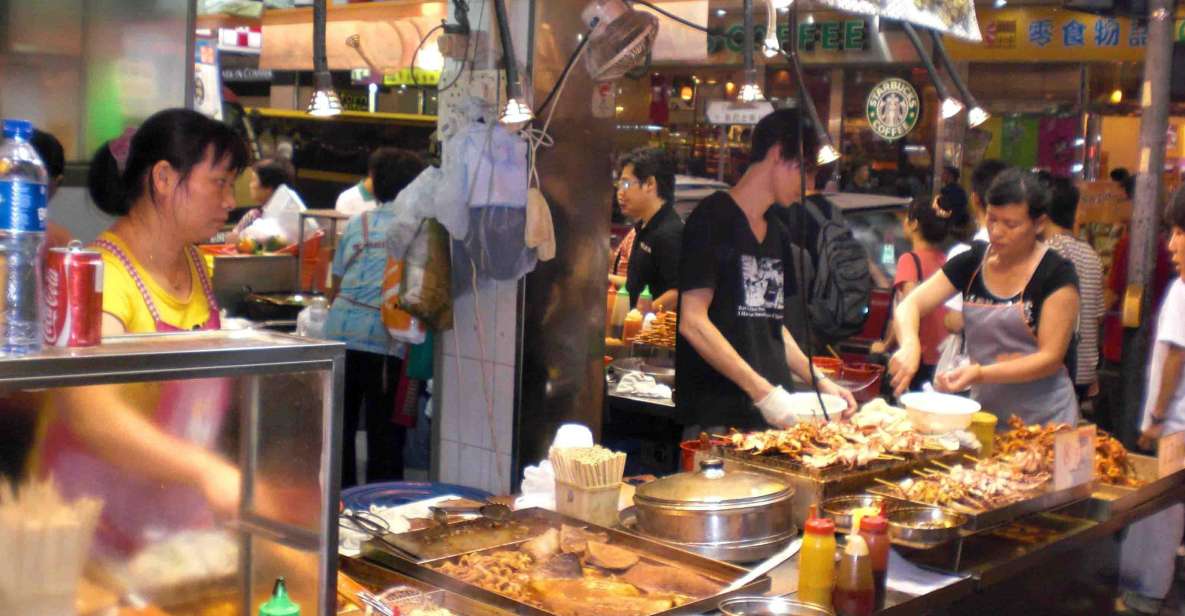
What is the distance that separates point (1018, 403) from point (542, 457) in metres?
2.04

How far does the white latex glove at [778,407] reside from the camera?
3.95 m

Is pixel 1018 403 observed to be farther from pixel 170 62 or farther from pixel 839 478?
pixel 170 62

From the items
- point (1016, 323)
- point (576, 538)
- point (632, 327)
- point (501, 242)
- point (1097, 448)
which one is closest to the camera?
point (576, 538)

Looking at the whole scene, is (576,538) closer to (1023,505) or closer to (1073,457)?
(1023,505)

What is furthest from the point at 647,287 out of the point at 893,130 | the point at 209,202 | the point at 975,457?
the point at 893,130

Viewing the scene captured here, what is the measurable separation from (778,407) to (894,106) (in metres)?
9.06

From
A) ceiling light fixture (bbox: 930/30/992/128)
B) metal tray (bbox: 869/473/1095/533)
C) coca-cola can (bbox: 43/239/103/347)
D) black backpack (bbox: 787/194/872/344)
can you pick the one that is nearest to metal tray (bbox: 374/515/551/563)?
metal tray (bbox: 869/473/1095/533)

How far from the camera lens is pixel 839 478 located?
10.7ft

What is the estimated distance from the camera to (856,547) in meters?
2.63

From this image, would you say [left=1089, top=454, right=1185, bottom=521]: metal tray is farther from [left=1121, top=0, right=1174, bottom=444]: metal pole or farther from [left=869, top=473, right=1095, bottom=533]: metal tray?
[left=1121, top=0, right=1174, bottom=444]: metal pole

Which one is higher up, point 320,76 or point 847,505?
point 320,76

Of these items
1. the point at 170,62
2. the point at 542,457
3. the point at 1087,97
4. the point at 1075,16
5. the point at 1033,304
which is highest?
the point at 1075,16

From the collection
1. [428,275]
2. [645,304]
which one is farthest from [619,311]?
[428,275]

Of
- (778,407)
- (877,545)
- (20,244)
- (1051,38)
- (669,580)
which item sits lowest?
(669,580)
